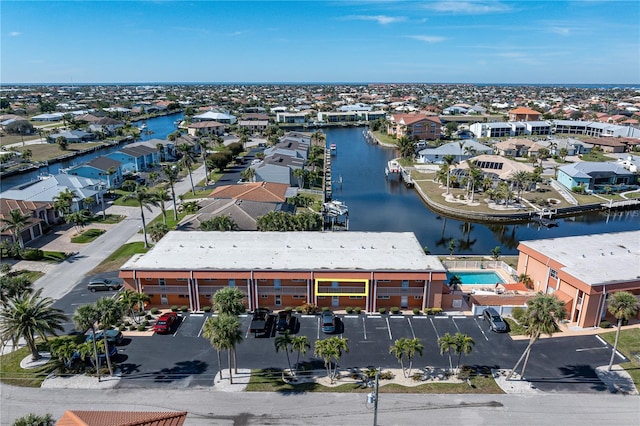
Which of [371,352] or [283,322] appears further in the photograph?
[283,322]

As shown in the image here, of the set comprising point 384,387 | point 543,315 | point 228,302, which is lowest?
point 384,387

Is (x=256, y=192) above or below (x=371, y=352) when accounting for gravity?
above

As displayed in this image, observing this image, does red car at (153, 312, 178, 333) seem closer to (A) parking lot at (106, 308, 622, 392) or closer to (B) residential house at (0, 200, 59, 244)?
(A) parking lot at (106, 308, 622, 392)

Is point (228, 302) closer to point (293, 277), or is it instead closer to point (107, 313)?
point (107, 313)

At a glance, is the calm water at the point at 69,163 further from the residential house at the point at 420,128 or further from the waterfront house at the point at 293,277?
the residential house at the point at 420,128

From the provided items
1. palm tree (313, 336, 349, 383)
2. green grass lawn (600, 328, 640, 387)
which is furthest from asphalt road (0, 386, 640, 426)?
green grass lawn (600, 328, 640, 387)

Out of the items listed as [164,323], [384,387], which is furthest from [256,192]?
[384,387]
